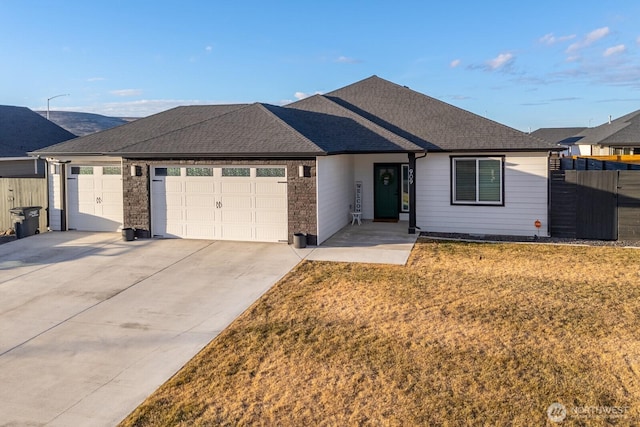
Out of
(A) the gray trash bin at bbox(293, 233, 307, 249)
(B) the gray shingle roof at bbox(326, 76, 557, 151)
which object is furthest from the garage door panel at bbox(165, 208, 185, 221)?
(B) the gray shingle roof at bbox(326, 76, 557, 151)

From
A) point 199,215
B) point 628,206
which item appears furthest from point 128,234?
point 628,206

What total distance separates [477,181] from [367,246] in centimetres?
468

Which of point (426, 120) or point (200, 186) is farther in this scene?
point (426, 120)

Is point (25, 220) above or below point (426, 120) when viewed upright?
below

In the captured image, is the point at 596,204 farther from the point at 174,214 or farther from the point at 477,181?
the point at 174,214

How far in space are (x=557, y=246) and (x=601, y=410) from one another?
30.3 ft

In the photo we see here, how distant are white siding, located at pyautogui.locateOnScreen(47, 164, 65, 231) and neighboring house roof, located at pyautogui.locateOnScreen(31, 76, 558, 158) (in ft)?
2.84

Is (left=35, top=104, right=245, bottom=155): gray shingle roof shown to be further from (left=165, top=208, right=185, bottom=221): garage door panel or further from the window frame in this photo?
the window frame

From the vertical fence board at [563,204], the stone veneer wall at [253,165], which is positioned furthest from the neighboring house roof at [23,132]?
the vertical fence board at [563,204]

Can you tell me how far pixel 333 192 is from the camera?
15.2 m

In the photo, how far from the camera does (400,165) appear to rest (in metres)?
17.8

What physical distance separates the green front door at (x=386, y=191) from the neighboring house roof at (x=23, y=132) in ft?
62.3

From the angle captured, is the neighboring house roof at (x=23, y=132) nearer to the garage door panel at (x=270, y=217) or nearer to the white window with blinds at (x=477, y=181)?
the garage door panel at (x=270, y=217)

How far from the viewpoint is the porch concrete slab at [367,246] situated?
1209cm
